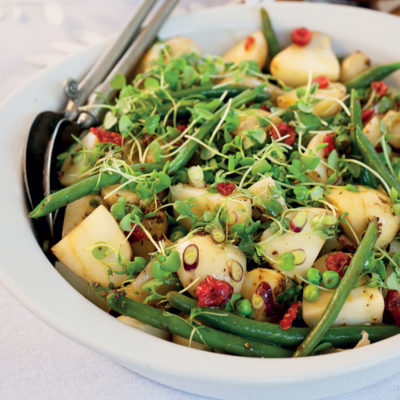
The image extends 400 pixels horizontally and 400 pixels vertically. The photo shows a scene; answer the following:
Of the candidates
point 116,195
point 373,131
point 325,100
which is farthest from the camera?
point 325,100

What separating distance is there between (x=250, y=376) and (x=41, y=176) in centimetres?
112

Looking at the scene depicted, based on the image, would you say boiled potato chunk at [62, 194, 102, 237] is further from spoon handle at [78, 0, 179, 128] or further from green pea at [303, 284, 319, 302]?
green pea at [303, 284, 319, 302]

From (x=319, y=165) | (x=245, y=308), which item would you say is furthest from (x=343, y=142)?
(x=245, y=308)

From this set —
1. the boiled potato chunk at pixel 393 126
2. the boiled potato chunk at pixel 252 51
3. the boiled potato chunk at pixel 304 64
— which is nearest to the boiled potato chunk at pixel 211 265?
the boiled potato chunk at pixel 393 126

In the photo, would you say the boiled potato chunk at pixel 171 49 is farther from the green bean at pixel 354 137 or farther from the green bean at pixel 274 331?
the green bean at pixel 274 331

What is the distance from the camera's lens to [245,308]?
1374 millimetres

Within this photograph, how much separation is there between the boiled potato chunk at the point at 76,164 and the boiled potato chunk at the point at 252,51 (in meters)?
0.86

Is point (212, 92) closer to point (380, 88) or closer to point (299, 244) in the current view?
point (380, 88)

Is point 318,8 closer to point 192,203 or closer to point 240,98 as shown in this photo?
point 240,98

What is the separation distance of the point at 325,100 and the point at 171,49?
0.77m

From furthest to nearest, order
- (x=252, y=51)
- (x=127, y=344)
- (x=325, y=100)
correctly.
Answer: (x=252, y=51)
(x=325, y=100)
(x=127, y=344)

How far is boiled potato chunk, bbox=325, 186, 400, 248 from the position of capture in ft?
5.15

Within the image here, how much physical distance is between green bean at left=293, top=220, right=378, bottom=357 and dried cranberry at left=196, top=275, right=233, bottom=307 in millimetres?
232

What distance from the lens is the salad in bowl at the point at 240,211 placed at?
1.38 metres
